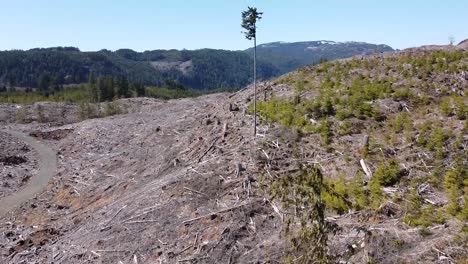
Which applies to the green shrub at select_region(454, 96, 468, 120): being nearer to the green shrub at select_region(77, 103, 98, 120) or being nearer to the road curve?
the road curve

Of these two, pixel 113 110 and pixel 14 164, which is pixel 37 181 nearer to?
pixel 14 164

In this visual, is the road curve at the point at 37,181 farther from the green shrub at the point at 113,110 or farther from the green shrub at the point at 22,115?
the green shrub at the point at 22,115

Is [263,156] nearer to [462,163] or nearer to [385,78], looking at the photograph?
[462,163]

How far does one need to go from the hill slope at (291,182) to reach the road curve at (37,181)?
915 mm

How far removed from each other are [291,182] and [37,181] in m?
20.2

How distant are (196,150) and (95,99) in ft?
252

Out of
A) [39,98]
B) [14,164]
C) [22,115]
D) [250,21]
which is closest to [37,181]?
[14,164]

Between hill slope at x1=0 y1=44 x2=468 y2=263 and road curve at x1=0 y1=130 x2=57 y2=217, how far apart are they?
3.00ft

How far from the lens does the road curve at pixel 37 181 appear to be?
19.2 m

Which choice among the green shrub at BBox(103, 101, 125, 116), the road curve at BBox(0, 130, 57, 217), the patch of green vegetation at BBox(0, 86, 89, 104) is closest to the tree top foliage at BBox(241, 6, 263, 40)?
the road curve at BBox(0, 130, 57, 217)

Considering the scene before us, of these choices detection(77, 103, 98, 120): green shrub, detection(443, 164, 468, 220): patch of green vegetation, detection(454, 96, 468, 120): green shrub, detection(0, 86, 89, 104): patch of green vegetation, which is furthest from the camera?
detection(0, 86, 89, 104): patch of green vegetation

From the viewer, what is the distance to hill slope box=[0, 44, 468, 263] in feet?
28.4

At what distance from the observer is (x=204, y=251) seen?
31.5ft

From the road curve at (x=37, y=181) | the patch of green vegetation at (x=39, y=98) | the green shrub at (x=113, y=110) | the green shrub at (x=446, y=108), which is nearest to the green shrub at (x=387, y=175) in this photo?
the green shrub at (x=446, y=108)
